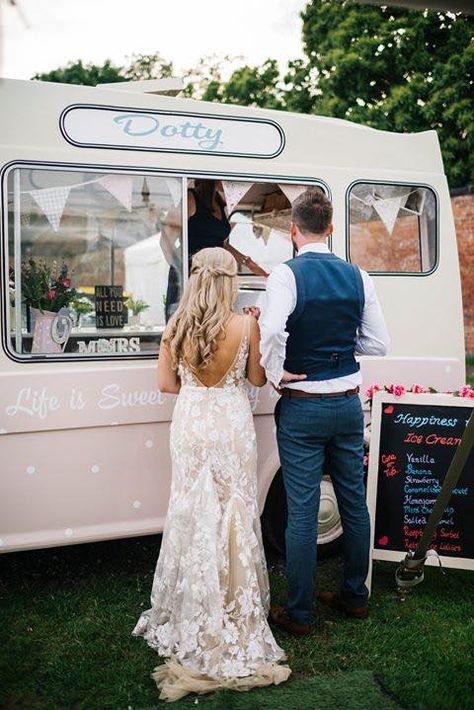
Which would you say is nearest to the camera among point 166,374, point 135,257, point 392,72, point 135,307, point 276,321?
point 276,321

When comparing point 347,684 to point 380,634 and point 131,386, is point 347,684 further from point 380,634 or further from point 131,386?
point 131,386

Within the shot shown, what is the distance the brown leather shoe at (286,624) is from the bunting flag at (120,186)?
96.9 inches

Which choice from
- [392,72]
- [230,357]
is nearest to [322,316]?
[230,357]

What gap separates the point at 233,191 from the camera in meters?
4.58

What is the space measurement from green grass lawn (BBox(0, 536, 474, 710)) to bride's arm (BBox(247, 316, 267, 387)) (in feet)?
4.49

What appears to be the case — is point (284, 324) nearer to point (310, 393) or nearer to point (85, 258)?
point (310, 393)

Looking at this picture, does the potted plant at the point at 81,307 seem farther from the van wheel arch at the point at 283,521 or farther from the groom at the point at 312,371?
the van wheel arch at the point at 283,521

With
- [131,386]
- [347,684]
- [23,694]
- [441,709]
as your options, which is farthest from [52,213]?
[441,709]

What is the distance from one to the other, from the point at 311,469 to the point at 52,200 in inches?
80.6

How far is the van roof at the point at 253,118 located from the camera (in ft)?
13.2

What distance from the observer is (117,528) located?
4285 millimetres

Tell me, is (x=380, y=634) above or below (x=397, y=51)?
below

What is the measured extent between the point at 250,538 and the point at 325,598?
87 cm

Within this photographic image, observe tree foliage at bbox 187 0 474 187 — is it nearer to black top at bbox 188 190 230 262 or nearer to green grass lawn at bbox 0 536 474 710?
black top at bbox 188 190 230 262
